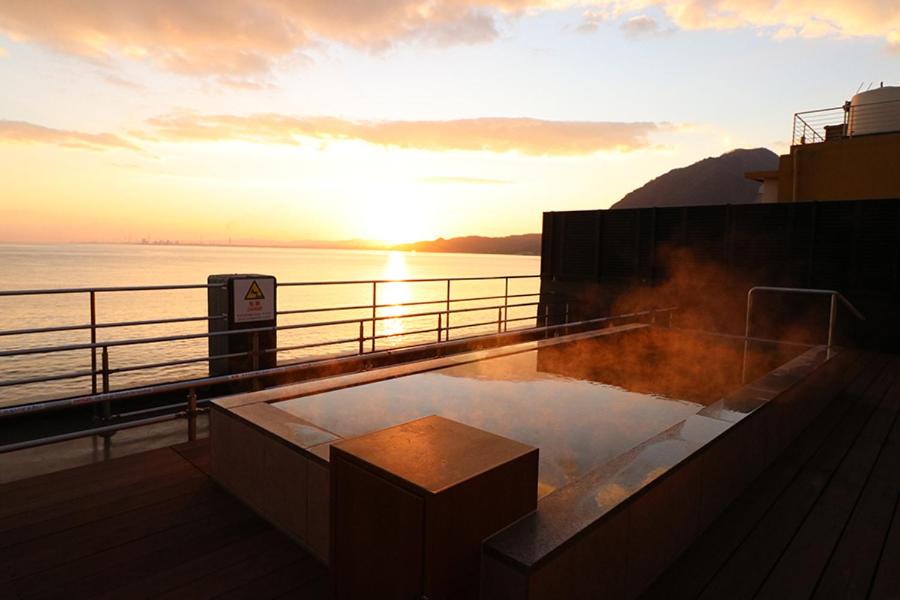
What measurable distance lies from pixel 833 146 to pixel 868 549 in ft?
54.6

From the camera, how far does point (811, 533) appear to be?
291 centimetres

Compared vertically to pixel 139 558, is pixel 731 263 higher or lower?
higher

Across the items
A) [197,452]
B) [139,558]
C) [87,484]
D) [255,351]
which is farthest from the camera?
[255,351]

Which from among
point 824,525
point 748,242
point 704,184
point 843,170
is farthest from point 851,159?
point 704,184

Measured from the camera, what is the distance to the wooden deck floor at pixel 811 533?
8.07 feet

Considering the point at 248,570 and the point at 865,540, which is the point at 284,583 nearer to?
the point at 248,570

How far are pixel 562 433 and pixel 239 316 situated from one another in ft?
13.2

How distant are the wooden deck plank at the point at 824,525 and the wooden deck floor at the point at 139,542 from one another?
7.03 ft

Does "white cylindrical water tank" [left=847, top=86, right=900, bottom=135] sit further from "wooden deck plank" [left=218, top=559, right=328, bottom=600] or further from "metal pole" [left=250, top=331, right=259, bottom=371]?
"wooden deck plank" [left=218, top=559, right=328, bottom=600]

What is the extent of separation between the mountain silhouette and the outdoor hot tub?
12980 cm

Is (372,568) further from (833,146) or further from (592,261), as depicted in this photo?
(833,146)

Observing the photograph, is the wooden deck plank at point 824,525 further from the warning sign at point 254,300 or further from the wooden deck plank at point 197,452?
the warning sign at point 254,300

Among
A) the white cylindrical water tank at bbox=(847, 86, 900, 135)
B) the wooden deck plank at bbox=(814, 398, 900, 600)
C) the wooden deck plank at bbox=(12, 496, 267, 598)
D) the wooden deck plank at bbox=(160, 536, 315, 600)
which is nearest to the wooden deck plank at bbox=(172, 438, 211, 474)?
the wooden deck plank at bbox=(12, 496, 267, 598)

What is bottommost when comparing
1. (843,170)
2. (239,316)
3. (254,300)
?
(239,316)
